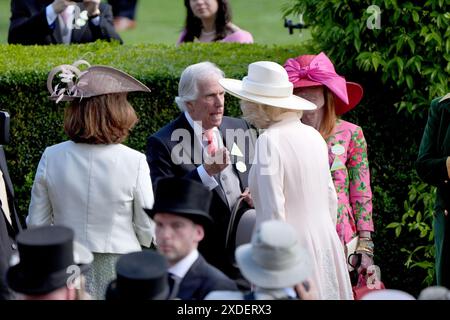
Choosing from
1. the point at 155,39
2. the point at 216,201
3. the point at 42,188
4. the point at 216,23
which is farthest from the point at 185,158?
the point at 155,39

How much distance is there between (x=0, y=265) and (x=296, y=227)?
1.47 m

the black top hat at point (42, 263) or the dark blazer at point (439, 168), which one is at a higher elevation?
the black top hat at point (42, 263)

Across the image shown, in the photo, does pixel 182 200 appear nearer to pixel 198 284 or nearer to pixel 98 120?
pixel 198 284

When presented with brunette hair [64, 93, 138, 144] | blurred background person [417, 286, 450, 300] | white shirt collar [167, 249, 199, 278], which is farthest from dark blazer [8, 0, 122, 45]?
blurred background person [417, 286, 450, 300]

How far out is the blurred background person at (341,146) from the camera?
582 cm

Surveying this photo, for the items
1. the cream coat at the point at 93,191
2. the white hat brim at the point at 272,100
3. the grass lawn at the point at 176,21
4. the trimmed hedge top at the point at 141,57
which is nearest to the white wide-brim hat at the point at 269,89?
the white hat brim at the point at 272,100

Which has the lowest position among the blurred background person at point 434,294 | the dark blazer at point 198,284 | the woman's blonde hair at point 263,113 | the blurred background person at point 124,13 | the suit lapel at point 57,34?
the blurred background person at point 124,13

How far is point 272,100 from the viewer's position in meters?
5.30

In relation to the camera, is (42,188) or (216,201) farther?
(216,201)

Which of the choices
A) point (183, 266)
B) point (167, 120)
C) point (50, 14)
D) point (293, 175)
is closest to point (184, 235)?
point (183, 266)

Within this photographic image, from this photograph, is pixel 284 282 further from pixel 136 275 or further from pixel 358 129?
pixel 358 129

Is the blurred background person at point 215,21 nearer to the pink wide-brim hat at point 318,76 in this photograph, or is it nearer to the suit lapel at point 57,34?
the suit lapel at point 57,34

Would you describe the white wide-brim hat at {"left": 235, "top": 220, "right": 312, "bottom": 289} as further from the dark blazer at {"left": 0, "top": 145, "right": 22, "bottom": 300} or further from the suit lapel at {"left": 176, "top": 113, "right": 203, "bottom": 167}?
the suit lapel at {"left": 176, "top": 113, "right": 203, "bottom": 167}

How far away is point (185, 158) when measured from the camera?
573cm
